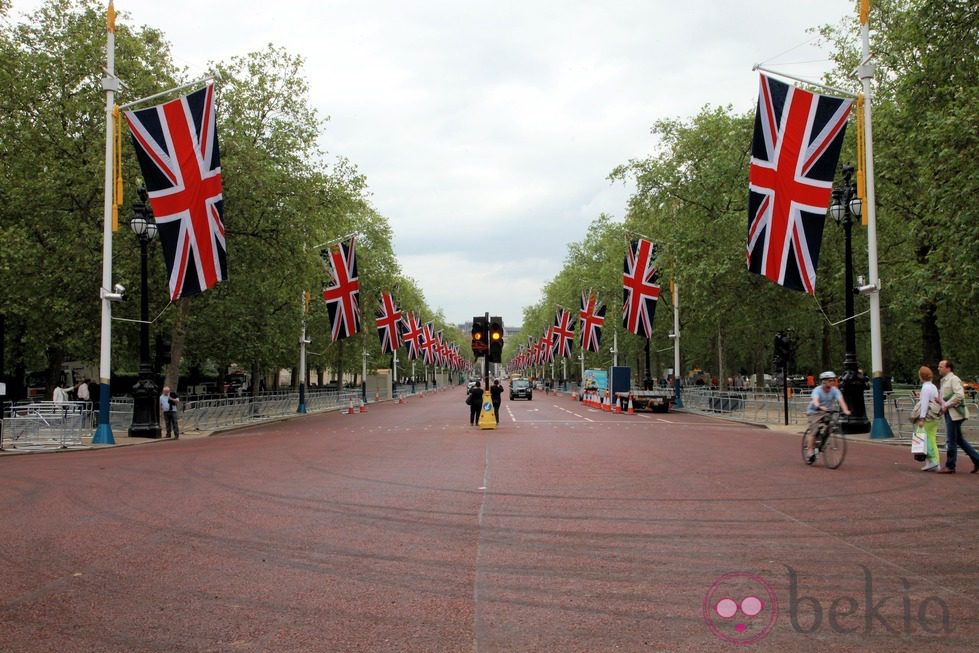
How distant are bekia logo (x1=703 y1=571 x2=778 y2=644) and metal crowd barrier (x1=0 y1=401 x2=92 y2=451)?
21.0 metres

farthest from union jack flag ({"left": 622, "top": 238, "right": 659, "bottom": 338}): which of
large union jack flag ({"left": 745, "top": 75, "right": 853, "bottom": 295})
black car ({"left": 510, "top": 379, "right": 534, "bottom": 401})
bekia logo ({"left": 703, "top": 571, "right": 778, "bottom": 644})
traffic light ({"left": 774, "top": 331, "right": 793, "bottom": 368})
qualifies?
bekia logo ({"left": 703, "top": 571, "right": 778, "bottom": 644})

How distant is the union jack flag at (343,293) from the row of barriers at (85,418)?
5.72m

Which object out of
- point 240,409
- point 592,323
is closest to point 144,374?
point 240,409

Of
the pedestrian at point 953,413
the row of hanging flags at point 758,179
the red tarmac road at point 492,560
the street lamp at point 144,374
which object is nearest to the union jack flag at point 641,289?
the row of hanging flags at point 758,179

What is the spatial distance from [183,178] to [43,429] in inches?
306

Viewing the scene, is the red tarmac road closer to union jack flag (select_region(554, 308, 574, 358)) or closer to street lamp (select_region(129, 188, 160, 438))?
street lamp (select_region(129, 188, 160, 438))

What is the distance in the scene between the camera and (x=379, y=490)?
12.9 metres

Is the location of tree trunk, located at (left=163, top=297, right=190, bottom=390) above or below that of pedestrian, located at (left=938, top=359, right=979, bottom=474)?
above

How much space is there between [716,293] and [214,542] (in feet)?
125

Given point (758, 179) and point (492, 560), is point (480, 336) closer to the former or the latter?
point (758, 179)

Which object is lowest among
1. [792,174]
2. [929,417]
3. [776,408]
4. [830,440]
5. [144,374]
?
[776,408]

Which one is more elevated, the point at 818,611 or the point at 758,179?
the point at 758,179

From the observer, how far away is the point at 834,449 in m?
15.5

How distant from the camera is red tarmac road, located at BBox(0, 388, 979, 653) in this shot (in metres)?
5.64
